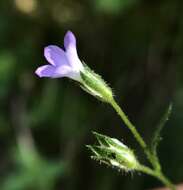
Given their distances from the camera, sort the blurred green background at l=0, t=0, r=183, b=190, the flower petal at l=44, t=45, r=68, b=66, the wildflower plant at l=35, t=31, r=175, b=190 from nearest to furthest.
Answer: the wildflower plant at l=35, t=31, r=175, b=190, the flower petal at l=44, t=45, r=68, b=66, the blurred green background at l=0, t=0, r=183, b=190

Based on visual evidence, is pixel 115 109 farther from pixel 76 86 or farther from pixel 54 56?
pixel 76 86

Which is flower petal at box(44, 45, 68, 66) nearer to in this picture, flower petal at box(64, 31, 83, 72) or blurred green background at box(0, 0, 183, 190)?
flower petal at box(64, 31, 83, 72)

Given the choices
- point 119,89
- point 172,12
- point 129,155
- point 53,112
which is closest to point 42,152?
point 53,112

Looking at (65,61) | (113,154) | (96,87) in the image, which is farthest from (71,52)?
(113,154)

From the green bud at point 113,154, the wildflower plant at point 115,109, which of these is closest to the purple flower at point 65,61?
the wildflower plant at point 115,109

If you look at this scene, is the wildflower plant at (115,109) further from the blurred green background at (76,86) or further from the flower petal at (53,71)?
the blurred green background at (76,86)

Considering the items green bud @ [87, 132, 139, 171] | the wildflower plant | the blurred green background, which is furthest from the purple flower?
the blurred green background

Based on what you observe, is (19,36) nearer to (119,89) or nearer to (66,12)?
(66,12)
